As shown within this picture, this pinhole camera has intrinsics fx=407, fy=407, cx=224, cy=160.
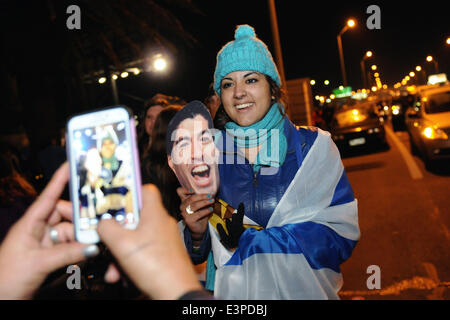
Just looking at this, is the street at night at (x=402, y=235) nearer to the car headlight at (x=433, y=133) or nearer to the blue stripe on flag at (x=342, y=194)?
the car headlight at (x=433, y=133)

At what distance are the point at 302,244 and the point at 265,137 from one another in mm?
697

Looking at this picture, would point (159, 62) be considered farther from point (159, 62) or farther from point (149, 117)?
point (149, 117)

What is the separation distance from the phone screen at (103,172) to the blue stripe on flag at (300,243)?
1.95 feet

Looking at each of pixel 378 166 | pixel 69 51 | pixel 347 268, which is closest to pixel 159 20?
pixel 69 51

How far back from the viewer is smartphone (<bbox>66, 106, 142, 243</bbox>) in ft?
3.72

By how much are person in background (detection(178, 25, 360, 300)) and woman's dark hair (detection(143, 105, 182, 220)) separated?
0.94 m

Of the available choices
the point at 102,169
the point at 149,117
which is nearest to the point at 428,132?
the point at 149,117

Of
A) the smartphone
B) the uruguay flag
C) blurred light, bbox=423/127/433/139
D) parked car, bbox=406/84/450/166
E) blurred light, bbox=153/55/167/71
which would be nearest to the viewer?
the smartphone

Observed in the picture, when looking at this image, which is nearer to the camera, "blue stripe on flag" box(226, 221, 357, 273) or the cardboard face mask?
"blue stripe on flag" box(226, 221, 357, 273)

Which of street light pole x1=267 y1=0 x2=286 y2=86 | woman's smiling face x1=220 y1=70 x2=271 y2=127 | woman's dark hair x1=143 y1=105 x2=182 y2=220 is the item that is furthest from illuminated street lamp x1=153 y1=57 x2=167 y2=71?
woman's smiling face x1=220 y1=70 x2=271 y2=127

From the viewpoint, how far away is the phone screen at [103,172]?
1142 mm

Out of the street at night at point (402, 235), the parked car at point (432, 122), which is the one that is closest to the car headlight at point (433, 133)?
the parked car at point (432, 122)

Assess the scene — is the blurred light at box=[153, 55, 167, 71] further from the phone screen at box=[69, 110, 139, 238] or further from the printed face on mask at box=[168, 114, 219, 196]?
the phone screen at box=[69, 110, 139, 238]
